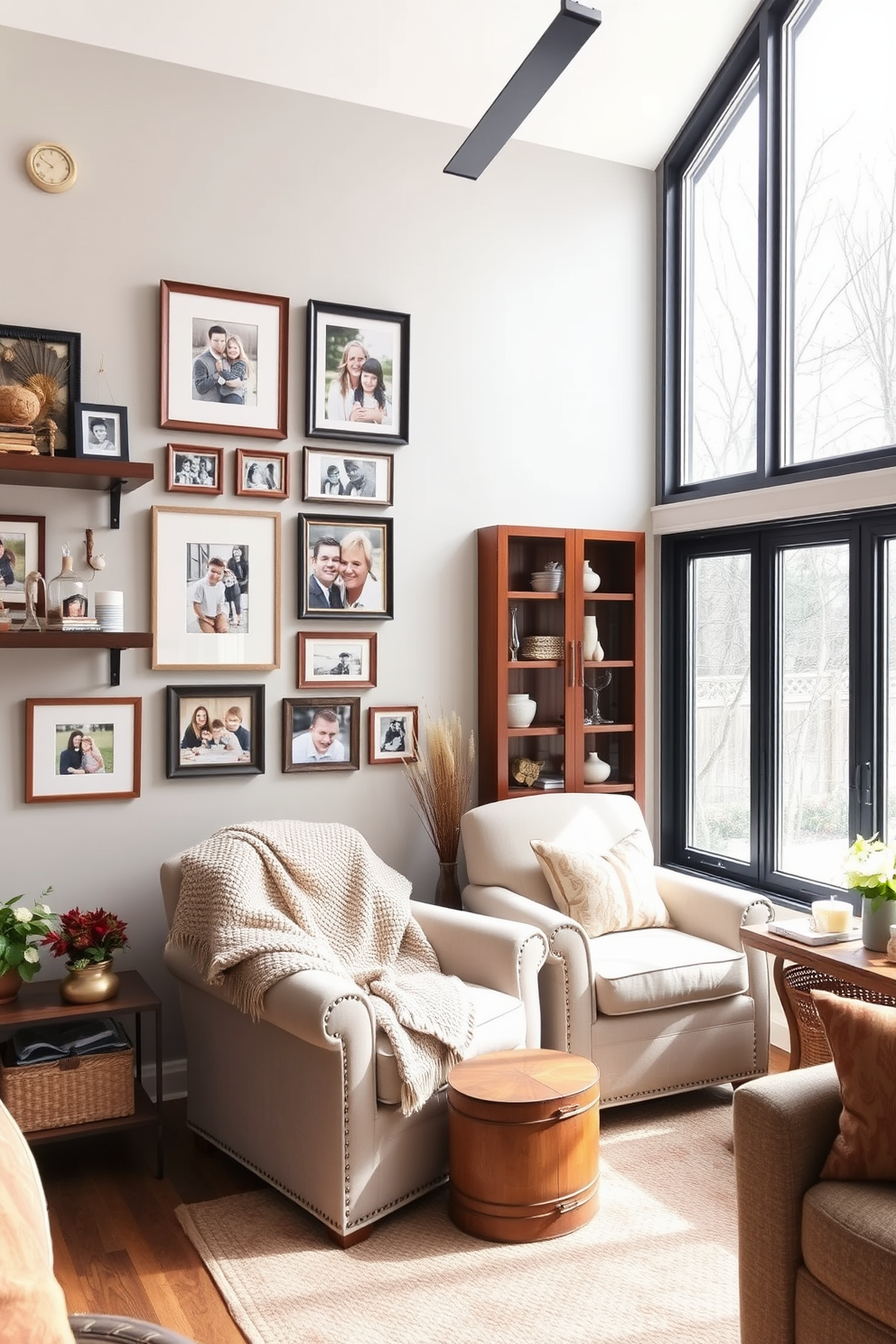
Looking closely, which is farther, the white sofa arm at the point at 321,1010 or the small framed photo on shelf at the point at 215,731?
the small framed photo on shelf at the point at 215,731

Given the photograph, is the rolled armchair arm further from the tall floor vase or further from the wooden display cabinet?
the wooden display cabinet

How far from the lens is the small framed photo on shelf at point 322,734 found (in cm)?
399

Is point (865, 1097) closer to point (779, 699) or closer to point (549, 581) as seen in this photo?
point (779, 699)

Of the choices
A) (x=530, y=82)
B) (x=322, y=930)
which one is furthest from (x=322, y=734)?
(x=530, y=82)

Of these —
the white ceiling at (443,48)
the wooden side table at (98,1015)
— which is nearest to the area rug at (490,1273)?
the wooden side table at (98,1015)

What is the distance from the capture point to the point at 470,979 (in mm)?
3393

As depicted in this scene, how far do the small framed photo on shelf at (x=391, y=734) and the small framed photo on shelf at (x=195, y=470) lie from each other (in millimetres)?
979

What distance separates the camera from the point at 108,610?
3508 millimetres

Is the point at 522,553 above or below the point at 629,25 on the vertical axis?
below

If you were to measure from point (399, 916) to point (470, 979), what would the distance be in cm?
28

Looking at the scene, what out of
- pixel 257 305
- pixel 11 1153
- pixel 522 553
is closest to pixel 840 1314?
pixel 11 1153

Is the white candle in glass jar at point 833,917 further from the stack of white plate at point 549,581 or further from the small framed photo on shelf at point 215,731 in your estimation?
the small framed photo on shelf at point 215,731

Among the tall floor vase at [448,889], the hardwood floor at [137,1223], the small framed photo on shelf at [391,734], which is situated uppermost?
the small framed photo on shelf at [391,734]

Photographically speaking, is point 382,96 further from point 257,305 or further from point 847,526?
point 847,526
